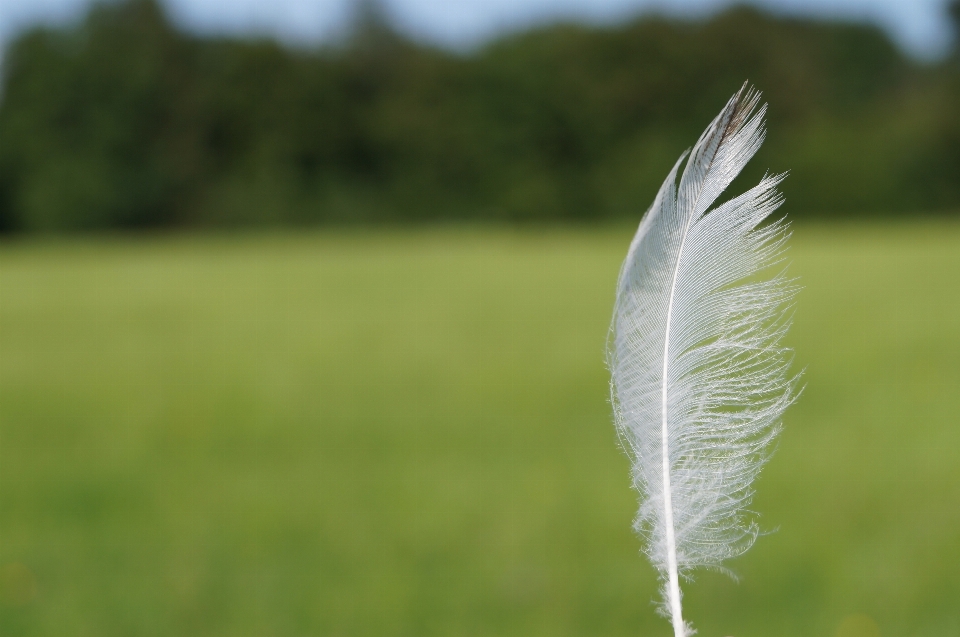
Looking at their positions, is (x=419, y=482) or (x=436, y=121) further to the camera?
(x=436, y=121)

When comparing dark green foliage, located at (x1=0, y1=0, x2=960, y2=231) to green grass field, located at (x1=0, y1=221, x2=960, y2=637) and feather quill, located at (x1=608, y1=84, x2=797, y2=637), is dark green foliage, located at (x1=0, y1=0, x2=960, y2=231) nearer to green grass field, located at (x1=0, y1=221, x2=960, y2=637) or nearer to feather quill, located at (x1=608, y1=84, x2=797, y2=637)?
green grass field, located at (x1=0, y1=221, x2=960, y2=637)

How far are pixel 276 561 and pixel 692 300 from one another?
281 cm

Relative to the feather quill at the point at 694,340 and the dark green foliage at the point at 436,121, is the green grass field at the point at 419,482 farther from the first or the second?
the dark green foliage at the point at 436,121

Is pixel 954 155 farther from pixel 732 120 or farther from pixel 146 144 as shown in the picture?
pixel 732 120

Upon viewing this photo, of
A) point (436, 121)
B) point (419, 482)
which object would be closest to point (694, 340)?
point (419, 482)

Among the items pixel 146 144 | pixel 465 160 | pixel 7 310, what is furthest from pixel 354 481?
pixel 146 144

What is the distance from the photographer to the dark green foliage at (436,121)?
2455 cm

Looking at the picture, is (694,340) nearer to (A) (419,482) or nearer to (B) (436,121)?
(A) (419,482)

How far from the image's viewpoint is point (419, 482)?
399 centimetres

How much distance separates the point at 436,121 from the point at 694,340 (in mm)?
26539

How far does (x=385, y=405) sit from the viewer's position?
536cm

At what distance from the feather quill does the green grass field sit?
2204 millimetres

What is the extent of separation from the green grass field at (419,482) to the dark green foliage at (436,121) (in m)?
16.9

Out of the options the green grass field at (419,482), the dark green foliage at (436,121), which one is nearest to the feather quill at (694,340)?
the green grass field at (419,482)
